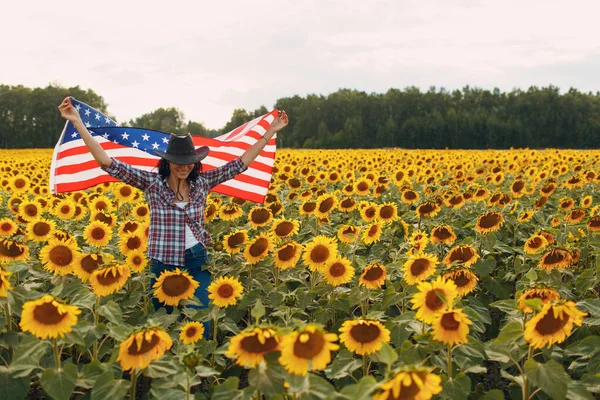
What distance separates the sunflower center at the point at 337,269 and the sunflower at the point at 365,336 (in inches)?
55.9

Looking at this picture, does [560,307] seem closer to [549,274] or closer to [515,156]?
[549,274]

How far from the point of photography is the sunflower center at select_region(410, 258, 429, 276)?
3.93 m

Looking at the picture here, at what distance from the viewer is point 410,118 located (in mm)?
71000

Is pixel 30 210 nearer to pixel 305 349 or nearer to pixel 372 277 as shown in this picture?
pixel 372 277

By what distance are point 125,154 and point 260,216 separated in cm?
185

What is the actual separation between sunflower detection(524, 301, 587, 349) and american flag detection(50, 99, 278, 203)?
4296mm

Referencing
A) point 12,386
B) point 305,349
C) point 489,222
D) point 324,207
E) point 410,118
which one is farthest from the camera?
point 410,118

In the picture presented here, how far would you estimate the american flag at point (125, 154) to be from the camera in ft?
19.9

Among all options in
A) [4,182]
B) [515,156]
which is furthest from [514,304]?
[515,156]

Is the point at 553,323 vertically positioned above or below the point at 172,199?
below

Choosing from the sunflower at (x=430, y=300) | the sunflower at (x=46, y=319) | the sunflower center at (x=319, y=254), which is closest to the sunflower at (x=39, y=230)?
the sunflower center at (x=319, y=254)

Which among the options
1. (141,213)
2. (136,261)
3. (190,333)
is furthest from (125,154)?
(190,333)

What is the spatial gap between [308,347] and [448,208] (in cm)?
562

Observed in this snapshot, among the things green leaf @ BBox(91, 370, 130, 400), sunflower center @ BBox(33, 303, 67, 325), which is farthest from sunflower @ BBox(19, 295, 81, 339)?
green leaf @ BBox(91, 370, 130, 400)
